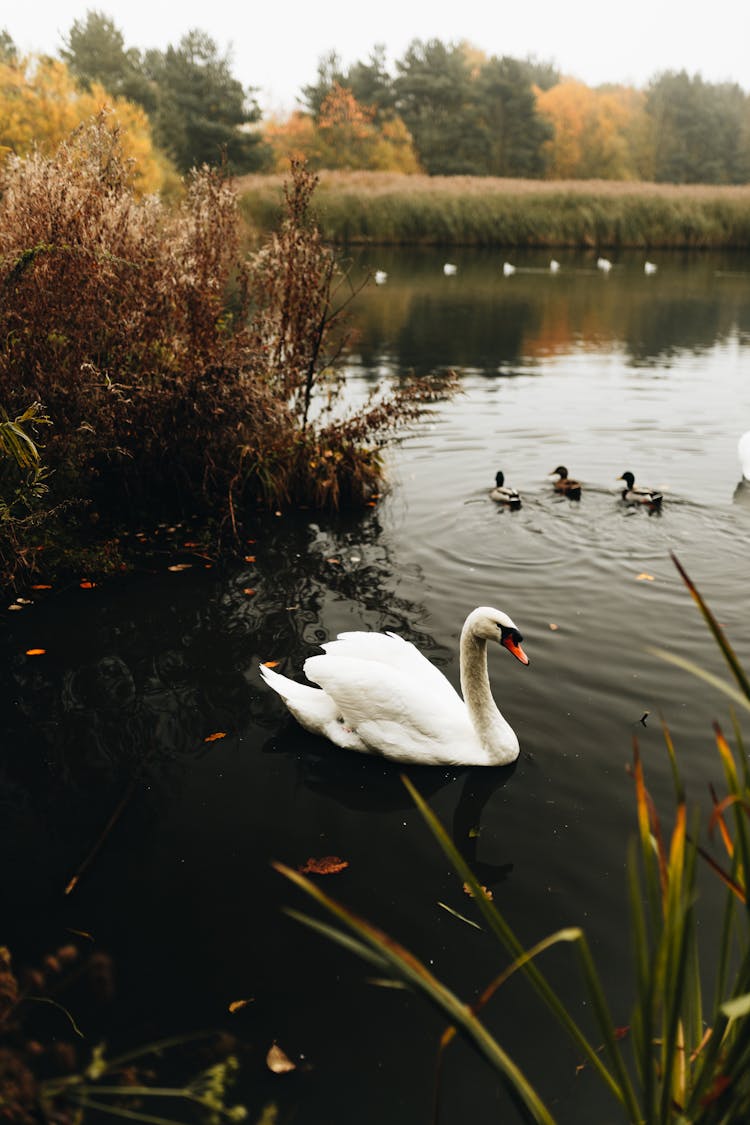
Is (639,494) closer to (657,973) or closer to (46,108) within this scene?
(657,973)

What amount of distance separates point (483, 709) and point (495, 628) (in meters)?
0.49

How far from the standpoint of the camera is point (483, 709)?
5223 millimetres

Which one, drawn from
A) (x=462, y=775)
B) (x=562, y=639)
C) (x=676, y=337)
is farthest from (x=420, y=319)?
(x=462, y=775)

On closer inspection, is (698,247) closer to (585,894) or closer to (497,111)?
(497,111)

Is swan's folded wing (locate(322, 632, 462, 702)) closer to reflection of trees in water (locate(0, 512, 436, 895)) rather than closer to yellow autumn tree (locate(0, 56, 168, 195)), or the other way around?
reflection of trees in water (locate(0, 512, 436, 895))

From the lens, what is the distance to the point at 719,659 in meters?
6.69

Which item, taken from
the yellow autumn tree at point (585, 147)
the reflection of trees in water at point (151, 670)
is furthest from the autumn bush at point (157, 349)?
the yellow autumn tree at point (585, 147)

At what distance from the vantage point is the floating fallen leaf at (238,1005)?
3670 mm

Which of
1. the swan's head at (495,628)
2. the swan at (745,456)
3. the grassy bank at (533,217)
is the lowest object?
the swan's head at (495,628)

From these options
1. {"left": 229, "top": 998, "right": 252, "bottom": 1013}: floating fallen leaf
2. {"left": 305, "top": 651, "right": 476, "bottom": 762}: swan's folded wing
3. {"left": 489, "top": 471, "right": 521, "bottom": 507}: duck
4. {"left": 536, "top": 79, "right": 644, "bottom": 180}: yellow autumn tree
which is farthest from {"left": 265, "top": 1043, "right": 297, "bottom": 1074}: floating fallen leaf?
{"left": 536, "top": 79, "right": 644, "bottom": 180}: yellow autumn tree

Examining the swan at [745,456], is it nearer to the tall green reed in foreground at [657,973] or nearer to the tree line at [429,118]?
the tall green reed in foreground at [657,973]

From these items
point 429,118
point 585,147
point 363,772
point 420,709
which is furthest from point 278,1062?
point 585,147

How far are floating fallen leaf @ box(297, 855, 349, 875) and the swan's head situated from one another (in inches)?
60.9

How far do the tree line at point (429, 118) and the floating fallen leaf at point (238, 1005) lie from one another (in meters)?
55.8
